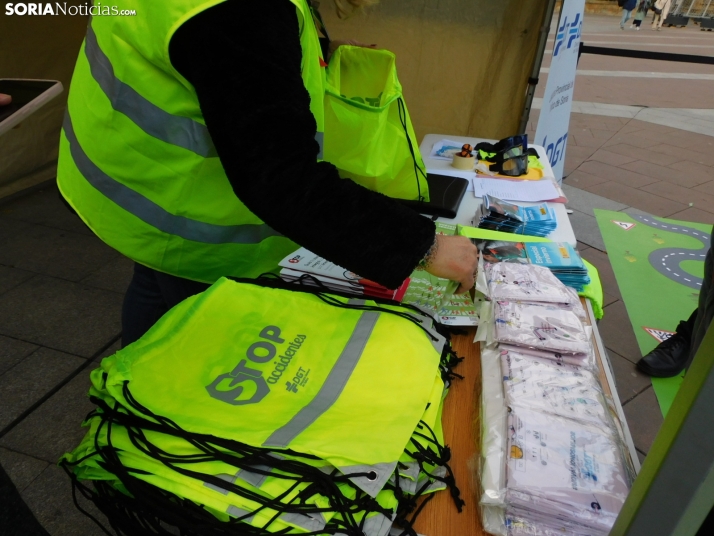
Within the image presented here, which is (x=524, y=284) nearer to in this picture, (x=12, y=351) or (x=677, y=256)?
(x=12, y=351)

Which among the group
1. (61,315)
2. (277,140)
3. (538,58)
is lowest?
(61,315)

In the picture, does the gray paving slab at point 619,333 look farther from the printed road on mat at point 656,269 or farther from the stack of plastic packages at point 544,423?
the stack of plastic packages at point 544,423

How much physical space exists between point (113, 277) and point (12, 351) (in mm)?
632

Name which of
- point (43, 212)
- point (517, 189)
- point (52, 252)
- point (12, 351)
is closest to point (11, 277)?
point (52, 252)

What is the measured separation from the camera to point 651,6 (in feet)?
54.3

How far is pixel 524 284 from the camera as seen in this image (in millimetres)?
1088

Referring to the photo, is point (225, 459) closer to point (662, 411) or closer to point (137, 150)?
point (137, 150)

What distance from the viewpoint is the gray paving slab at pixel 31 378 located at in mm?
1825

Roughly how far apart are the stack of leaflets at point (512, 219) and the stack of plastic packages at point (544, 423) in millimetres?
359

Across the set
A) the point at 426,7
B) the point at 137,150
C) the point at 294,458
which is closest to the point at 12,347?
the point at 137,150

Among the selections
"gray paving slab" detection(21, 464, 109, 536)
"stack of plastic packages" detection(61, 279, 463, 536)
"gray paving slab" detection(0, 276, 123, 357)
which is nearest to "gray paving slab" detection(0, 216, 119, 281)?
"gray paving slab" detection(0, 276, 123, 357)

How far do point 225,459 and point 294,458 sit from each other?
9cm

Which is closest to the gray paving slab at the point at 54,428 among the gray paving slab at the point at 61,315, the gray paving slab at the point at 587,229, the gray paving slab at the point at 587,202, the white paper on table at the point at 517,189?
the gray paving slab at the point at 61,315

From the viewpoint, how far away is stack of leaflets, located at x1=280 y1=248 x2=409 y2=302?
1039 mm
